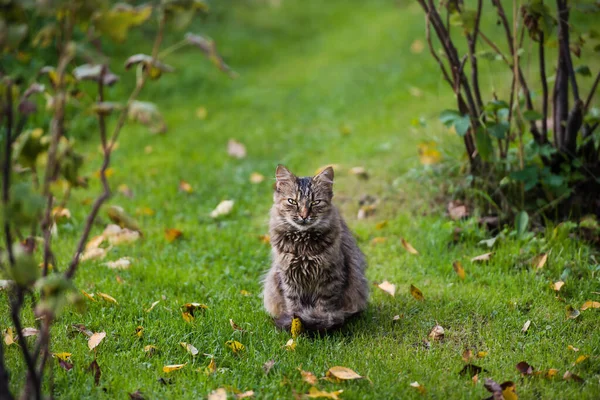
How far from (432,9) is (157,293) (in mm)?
2721

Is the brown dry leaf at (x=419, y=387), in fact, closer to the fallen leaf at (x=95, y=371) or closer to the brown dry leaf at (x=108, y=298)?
the fallen leaf at (x=95, y=371)

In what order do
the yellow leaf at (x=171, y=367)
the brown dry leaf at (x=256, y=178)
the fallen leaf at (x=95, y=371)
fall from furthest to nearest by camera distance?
the brown dry leaf at (x=256, y=178) < the yellow leaf at (x=171, y=367) < the fallen leaf at (x=95, y=371)

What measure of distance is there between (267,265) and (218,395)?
5.83ft

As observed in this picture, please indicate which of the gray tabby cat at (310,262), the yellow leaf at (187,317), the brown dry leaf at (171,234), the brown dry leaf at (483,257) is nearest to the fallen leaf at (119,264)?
the brown dry leaf at (171,234)

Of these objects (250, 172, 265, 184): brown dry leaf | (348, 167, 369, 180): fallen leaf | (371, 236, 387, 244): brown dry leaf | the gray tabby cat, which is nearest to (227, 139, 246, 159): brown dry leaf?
(250, 172, 265, 184): brown dry leaf

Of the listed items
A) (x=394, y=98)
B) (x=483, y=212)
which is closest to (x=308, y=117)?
(x=394, y=98)

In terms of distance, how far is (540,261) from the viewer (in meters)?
4.10

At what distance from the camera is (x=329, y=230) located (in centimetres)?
363

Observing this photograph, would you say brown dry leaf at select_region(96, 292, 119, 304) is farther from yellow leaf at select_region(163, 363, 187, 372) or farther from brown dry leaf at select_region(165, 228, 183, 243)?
brown dry leaf at select_region(165, 228, 183, 243)

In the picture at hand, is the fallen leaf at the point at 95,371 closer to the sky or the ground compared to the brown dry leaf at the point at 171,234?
closer to the sky

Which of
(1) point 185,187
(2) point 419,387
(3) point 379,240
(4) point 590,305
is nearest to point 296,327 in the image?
(2) point 419,387

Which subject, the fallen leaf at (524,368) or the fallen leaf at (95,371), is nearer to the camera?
the fallen leaf at (95,371)

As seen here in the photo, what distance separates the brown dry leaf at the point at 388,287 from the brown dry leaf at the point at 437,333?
18.0 inches

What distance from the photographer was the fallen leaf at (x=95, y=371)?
289cm
